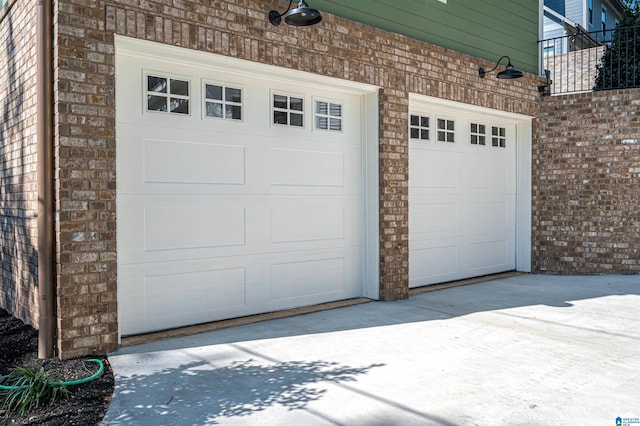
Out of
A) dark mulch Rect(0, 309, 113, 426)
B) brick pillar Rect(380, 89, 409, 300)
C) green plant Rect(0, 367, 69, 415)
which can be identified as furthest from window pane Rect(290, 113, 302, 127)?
green plant Rect(0, 367, 69, 415)

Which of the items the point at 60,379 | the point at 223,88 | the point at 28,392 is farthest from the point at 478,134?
the point at 28,392

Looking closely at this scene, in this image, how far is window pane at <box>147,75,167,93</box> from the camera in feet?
16.2

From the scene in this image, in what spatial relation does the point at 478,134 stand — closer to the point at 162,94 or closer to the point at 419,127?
the point at 419,127

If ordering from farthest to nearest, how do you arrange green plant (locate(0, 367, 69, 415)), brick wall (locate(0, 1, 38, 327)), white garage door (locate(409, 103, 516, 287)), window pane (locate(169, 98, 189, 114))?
white garage door (locate(409, 103, 516, 287))
window pane (locate(169, 98, 189, 114))
brick wall (locate(0, 1, 38, 327))
green plant (locate(0, 367, 69, 415))

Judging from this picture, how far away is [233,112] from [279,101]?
2.09ft

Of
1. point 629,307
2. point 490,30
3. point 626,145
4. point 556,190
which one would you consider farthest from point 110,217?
point 626,145

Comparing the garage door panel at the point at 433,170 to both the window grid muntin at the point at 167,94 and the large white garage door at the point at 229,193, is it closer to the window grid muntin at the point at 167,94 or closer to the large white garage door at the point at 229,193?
the large white garage door at the point at 229,193

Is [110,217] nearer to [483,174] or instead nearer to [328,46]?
[328,46]

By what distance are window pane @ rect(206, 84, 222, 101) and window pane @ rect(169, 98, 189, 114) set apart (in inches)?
10.6

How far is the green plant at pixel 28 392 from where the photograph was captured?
3.27 meters

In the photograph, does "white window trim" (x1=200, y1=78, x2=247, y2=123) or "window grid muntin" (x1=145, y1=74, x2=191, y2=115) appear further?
"white window trim" (x1=200, y1=78, x2=247, y2=123)

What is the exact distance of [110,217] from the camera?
4359 mm

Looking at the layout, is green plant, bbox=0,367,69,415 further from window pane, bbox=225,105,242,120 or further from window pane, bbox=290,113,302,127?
window pane, bbox=290,113,302,127

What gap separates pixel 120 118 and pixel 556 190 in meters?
7.31
